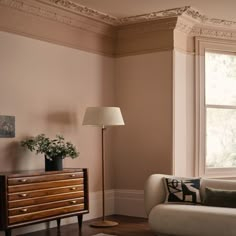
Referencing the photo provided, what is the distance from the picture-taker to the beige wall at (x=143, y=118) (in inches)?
245

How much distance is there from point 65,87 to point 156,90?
1.30m

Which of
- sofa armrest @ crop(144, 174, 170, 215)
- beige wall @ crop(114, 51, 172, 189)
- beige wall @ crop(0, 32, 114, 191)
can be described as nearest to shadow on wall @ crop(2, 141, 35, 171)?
beige wall @ crop(0, 32, 114, 191)

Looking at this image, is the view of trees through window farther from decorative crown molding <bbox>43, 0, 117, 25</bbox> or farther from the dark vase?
the dark vase

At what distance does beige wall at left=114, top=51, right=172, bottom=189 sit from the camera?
245 inches

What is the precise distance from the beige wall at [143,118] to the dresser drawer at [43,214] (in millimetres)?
1316

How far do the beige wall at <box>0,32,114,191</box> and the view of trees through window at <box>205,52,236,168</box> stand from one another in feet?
4.76

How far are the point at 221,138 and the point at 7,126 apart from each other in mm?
3279

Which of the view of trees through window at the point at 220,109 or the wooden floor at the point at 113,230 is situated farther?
the view of trees through window at the point at 220,109

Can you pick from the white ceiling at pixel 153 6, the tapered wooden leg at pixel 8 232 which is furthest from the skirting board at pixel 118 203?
the white ceiling at pixel 153 6

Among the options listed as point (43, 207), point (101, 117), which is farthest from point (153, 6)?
point (43, 207)

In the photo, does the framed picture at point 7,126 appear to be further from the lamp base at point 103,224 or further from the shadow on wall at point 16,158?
the lamp base at point 103,224

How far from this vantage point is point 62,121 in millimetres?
5781

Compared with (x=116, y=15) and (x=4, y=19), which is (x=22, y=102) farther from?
(x=116, y=15)

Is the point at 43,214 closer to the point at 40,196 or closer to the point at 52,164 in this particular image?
the point at 40,196
